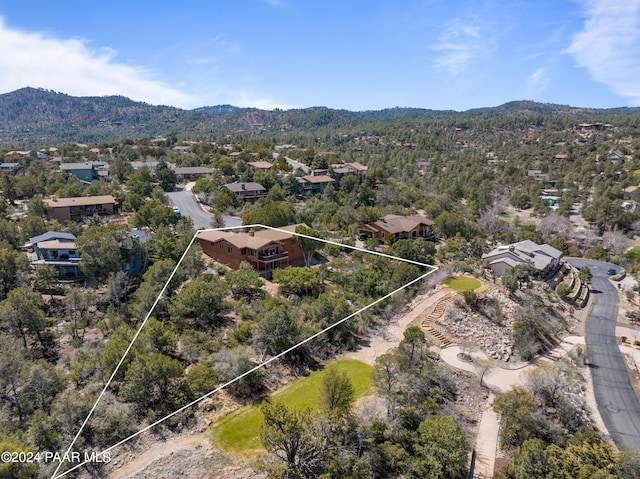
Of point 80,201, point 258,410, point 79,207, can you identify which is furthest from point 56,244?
point 258,410

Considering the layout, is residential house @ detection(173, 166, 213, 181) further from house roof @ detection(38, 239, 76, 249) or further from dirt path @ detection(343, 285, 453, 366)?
dirt path @ detection(343, 285, 453, 366)

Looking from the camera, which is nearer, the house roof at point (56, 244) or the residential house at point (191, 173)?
the house roof at point (56, 244)

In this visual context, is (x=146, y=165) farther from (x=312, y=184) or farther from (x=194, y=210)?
(x=312, y=184)

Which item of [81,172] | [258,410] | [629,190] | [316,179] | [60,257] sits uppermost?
[81,172]

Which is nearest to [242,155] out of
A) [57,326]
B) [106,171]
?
[106,171]

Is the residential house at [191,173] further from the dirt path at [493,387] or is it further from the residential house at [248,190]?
the dirt path at [493,387]

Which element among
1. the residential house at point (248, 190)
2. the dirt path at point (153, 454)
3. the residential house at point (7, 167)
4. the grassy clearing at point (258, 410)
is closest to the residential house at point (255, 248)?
the grassy clearing at point (258, 410)

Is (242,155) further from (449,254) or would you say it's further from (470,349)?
(470,349)
